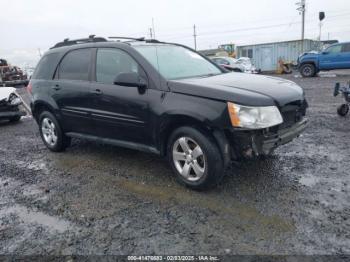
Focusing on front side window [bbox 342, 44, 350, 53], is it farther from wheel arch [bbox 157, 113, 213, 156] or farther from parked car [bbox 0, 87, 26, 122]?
wheel arch [bbox 157, 113, 213, 156]

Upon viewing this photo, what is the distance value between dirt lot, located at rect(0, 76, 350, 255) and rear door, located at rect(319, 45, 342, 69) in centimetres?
1432

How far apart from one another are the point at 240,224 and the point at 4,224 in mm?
2485

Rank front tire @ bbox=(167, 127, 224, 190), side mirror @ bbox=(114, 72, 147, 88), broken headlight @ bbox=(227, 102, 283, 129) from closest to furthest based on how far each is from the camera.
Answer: broken headlight @ bbox=(227, 102, 283, 129) → front tire @ bbox=(167, 127, 224, 190) → side mirror @ bbox=(114, 72, 147, 88)

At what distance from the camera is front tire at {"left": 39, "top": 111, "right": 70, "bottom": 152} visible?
5.52m

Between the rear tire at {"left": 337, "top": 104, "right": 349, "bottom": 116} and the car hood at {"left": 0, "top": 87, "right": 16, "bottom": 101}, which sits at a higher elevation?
the car hood at {"left": 0, "top": 87, "right": 16, "bottom": 101}

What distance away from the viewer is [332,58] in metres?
17.8

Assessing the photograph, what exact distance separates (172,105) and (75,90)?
1.96 metres

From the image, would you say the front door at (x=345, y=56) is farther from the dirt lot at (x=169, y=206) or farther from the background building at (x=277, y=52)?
the dirt lot at (x=169, y=206)

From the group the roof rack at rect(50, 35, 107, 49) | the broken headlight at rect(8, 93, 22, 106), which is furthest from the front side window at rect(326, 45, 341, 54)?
the roof rack at rect(50, 35, 107, 49)

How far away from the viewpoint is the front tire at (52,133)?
18.1ft

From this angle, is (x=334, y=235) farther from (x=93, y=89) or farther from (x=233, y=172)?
(x=93, y=89)

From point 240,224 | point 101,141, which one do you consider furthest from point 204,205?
point 101,141

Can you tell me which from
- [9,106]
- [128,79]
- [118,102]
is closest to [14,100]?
[9,106]

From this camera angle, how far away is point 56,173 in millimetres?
4758
